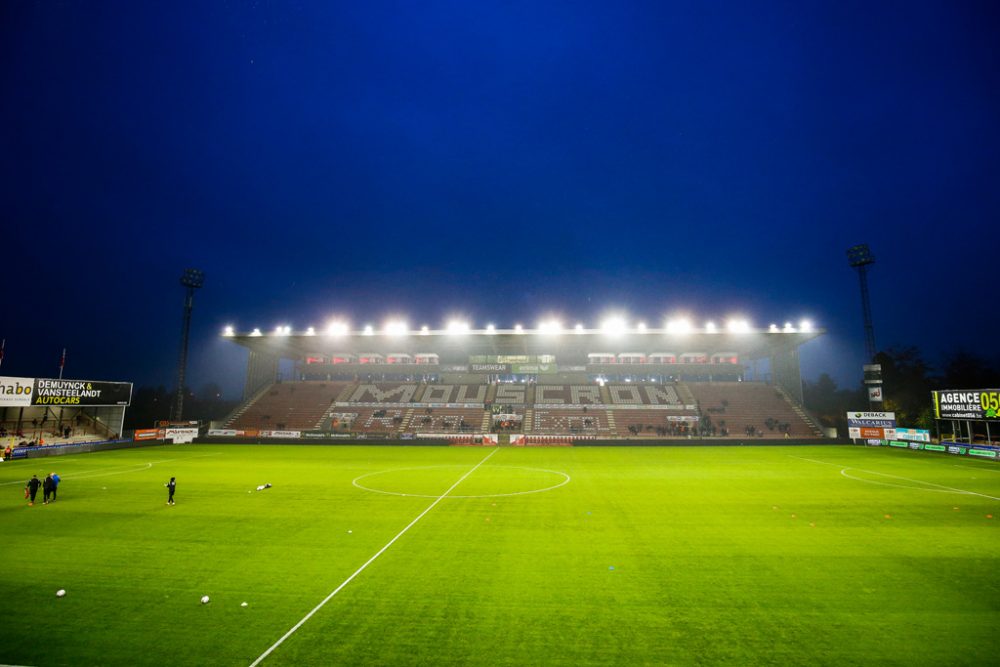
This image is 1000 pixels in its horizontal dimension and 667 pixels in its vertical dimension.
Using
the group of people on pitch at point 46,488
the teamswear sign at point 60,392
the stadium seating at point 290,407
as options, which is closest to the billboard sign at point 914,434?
the group of people on pitch at point 46,488

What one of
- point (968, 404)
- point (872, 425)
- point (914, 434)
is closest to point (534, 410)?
Result: point (872, 425)

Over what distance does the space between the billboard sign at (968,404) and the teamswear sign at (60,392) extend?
64.1 meters

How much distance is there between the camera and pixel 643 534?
455 inches

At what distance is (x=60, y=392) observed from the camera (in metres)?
35.4

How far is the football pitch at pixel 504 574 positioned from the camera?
620 centimetres

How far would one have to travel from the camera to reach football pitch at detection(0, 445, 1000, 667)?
6.20m

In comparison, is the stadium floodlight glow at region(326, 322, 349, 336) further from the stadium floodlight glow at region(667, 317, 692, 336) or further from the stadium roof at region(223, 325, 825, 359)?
the stadium floodlight glow at region(667, 317, 692, 336)

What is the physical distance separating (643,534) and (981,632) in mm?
6011

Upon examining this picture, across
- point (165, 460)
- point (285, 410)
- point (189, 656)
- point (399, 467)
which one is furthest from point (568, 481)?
point (285, 410)

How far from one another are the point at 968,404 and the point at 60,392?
65.7 metres

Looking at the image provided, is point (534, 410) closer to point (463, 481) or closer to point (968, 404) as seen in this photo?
point (463, 481)

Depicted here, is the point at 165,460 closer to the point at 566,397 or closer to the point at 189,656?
the point at 189,656

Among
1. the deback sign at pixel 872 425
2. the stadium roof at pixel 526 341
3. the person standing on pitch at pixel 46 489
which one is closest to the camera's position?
the person standing on pitch at pixel 46 489

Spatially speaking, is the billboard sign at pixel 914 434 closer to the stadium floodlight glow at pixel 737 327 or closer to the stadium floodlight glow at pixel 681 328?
the stadium floodlight glow at pixel 737 327
